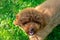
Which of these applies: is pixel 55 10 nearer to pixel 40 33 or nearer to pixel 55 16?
pixel 55 16

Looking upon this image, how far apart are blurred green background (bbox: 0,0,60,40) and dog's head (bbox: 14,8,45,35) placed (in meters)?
0.89

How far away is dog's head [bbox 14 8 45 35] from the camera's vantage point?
2.69 metres

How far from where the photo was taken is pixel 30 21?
2.73 metres

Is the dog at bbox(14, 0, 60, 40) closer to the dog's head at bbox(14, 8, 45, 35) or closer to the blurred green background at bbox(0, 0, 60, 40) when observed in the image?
the dog's head at bbox(14, 8, 45, 35)

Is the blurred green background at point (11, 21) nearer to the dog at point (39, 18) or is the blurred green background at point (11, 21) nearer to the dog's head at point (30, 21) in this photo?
the dog at point (39, 18)

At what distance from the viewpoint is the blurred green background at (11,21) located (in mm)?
3670

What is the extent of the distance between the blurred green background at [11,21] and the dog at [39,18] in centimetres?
38

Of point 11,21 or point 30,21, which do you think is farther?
point 11,21

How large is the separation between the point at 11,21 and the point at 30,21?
1.13 meters

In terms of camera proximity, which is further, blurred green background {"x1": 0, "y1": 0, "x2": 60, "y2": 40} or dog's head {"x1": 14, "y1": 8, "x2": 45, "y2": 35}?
blurred green background {"x1": 0, "y1": 0, "x2": 60, "y2": 40}

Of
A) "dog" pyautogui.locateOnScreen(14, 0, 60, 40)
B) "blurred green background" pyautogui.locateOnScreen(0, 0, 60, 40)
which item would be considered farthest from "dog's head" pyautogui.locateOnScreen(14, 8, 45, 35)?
"blurred green background" pyautogui.locateOnScreen(0, 0, 60, 40)

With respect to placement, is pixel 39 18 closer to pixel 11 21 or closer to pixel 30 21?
pixel 30 21

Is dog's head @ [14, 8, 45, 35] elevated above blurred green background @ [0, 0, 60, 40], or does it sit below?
above

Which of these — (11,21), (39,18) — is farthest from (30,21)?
(11,21)
